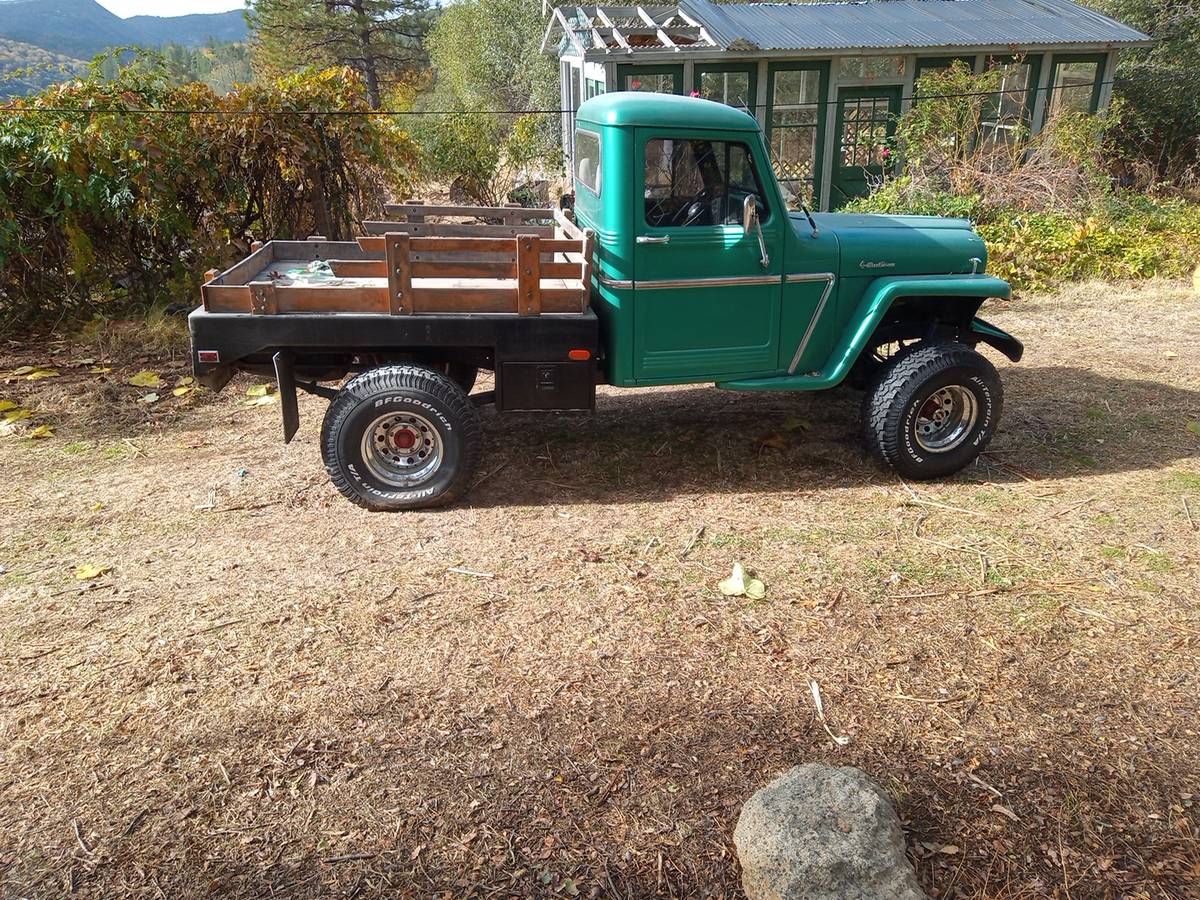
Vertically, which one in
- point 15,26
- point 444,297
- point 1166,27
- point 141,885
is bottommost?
point 141,885

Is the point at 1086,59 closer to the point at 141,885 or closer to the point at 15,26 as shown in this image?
the point at 141,885

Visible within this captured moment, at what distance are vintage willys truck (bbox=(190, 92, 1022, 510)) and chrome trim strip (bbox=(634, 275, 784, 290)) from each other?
0.01m

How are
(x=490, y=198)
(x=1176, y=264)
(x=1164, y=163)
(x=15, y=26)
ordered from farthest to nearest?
(x=15, y=26) < (x=1164, y=163) < (x=490, y=198) < (x=1176, y=264)

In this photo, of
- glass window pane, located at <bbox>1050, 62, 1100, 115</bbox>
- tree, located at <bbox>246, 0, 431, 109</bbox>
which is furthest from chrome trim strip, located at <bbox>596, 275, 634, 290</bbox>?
tree, located at <bbox>246, 0, 431, 109</bbox>

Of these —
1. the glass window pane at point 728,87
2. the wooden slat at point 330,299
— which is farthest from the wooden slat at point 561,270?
the glass window pane at point 728,87

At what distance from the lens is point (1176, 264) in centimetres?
1027

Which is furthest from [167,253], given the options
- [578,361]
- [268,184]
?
[578,361]

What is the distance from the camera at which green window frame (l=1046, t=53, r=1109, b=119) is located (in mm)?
15336

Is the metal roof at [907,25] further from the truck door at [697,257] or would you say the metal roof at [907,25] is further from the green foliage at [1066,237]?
the truck door at [697,257]

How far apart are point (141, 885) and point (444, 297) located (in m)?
2.93

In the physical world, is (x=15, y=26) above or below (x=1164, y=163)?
above

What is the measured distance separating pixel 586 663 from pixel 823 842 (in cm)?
124

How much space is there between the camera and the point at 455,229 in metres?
5.84

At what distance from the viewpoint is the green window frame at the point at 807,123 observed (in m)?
14.5
